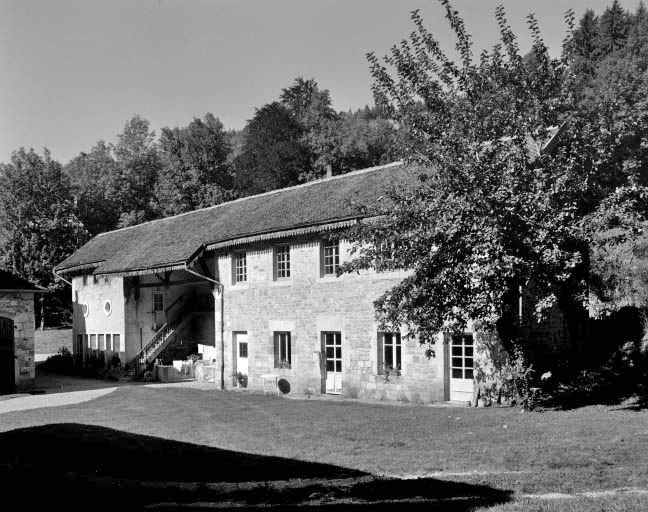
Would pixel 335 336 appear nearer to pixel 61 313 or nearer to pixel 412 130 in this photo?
pixel 412 130

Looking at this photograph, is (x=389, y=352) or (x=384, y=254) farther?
(x=389, y=352)

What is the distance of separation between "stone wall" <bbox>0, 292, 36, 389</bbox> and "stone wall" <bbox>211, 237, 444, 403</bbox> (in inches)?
289

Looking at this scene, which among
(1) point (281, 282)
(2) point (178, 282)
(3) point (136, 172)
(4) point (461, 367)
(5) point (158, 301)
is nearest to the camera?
(4) point (461, 367)

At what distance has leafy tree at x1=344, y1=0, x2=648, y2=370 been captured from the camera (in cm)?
1343

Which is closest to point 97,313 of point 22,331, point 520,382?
point 22,331

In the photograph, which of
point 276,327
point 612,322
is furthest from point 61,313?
point 612,322

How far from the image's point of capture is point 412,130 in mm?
15367

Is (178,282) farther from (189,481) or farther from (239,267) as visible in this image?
(189,481)

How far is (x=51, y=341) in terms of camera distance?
46469 mm

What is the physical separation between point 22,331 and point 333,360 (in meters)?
12.8

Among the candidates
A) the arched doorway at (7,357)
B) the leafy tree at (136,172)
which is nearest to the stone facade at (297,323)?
the arched doorway at (7,357)

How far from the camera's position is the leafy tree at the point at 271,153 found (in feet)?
164

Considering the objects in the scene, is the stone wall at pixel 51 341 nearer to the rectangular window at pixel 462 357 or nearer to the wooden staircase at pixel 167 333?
the wooden staircase at pixel 167 333

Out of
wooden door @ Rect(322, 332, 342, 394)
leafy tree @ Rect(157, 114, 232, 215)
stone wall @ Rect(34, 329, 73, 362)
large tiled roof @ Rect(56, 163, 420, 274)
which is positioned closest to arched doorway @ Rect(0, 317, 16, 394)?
large tiled roof @ Rect(56, 163, 420, 274)
